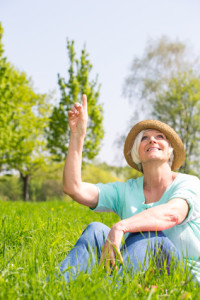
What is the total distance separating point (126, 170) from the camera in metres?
24.4

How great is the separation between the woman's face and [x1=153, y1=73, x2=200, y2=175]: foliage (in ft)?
64.7

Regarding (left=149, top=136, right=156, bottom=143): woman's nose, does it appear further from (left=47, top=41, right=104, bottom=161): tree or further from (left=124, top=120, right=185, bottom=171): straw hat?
(left=47, top=41, right=104, bottom=161): tree

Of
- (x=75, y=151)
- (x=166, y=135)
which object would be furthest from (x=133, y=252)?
(x=166, y=135)

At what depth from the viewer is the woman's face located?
2965mm

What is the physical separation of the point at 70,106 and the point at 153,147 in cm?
1754

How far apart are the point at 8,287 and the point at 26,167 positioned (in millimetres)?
22080

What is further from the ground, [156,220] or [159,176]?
[159,176]

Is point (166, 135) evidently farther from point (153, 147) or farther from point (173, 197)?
point (173, 197)

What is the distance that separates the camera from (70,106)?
20.2 m

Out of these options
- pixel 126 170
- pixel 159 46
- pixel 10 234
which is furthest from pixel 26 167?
pixel 10 234

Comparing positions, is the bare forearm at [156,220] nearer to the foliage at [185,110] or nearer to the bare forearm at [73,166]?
the bare forearm at [73,166]

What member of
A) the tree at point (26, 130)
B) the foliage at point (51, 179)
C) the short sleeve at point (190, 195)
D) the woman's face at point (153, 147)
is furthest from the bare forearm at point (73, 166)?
the foliage at point (51, 179)

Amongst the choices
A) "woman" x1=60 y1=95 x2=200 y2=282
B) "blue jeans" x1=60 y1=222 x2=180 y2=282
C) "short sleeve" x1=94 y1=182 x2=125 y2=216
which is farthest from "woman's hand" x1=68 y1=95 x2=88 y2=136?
"blue jeans" x1=60 y1=222 x2=180 y2=282

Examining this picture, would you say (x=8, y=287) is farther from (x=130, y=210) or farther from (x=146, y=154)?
(x=146, y=154)
